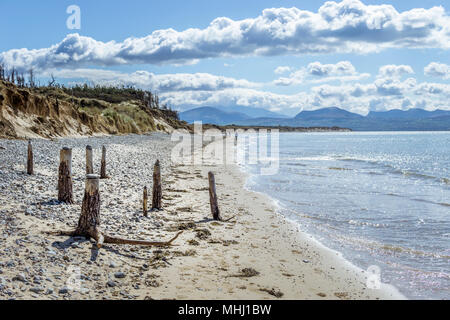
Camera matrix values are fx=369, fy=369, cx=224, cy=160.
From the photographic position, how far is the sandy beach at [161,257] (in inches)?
265

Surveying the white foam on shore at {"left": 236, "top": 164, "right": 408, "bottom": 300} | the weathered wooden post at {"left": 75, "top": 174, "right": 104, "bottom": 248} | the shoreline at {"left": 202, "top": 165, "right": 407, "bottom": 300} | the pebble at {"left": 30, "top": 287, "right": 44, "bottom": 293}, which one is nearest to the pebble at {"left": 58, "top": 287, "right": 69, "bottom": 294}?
the pebble at {"left": 30, "top": 287, "right": 44, "bottom": 293}

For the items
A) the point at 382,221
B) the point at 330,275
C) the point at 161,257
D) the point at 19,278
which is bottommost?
the point at 382,221

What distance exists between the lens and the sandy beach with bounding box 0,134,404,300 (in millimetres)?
6719

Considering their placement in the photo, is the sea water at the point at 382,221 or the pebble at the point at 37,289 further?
the sea water at the point at 382,221

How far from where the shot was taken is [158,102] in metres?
159

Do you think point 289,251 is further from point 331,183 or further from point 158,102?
point 158,102

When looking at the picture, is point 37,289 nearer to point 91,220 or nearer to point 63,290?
point 63,290

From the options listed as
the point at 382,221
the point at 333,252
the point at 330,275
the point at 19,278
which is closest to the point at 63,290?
the point at 19,278

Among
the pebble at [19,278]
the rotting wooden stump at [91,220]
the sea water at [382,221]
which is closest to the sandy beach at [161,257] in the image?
the pebble at [19,278]

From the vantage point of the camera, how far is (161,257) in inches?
334

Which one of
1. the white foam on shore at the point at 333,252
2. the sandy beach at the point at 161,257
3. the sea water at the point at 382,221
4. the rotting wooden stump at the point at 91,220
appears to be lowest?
the sea water at the point at 382,221

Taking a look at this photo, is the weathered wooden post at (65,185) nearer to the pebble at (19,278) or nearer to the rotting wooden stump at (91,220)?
the rotting wooden stump at (91,220)

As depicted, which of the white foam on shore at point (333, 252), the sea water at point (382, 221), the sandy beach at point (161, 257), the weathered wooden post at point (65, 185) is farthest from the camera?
the weathered wooden post at point (65, 185)

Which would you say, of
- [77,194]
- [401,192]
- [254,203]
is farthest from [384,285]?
[401,192]
